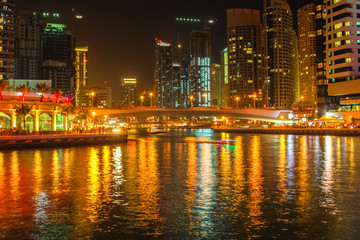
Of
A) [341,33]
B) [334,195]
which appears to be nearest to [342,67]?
[341,33]

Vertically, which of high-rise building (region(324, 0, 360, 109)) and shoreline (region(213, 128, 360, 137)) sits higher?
high-rise building (region(324, 0, 360, 109))

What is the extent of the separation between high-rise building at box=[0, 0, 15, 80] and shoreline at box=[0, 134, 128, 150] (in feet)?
267

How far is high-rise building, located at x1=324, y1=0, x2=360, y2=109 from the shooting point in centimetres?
11975

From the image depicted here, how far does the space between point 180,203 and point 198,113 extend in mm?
100398

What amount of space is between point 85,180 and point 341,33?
11761cm

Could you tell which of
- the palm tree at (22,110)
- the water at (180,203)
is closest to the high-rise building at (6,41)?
the palm tree at (22,110)

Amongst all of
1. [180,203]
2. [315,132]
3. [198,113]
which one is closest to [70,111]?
[198,113]

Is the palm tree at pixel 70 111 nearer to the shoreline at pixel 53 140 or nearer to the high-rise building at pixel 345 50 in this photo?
the shoreline at pixel 53 140

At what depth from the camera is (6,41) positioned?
446 feet

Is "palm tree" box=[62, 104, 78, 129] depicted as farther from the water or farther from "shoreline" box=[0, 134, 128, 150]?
the water

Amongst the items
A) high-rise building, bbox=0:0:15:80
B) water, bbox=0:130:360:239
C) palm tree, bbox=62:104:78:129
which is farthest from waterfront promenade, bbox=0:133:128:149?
high-rise building, bbox=0:0:15:80

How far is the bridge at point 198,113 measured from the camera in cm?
11151

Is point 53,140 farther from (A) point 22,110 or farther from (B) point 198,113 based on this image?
(B) point 198,113

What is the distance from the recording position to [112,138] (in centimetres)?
7244
